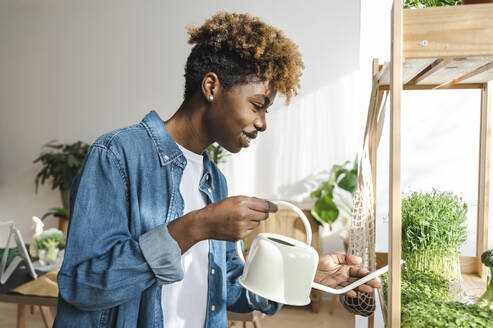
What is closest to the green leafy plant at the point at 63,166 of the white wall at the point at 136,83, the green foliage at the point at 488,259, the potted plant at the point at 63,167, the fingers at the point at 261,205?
the potted plant at the point at 63,167

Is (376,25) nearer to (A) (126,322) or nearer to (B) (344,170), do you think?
(B) (344,170)

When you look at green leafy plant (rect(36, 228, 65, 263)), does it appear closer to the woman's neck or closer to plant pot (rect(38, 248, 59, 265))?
plant pot (rect(38, 248, 59, 265))

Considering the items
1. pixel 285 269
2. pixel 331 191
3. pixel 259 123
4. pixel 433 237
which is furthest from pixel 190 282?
pixel 331 191

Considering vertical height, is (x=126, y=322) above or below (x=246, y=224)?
below

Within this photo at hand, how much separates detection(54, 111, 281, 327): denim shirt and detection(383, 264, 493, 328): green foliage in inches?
18.9

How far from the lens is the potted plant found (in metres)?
4.31

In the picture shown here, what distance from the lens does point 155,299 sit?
3.10 feet

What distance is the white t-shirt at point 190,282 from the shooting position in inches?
39.0

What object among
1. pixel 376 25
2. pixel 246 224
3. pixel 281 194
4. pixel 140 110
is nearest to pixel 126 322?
pixel 246 224

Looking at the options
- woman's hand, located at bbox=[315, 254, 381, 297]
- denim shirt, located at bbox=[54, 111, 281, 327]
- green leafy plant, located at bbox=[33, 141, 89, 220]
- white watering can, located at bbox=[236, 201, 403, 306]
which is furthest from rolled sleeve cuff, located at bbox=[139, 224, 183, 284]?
green leafy plant, located at bbox=[33, 141, 89, 220]

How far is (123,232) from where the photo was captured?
0.86m

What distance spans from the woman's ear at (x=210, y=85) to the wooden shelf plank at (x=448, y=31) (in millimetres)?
423

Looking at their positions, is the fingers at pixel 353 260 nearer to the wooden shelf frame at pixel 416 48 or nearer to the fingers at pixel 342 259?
the fingers at pixel 342 259

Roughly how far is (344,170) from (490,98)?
2273 mm
